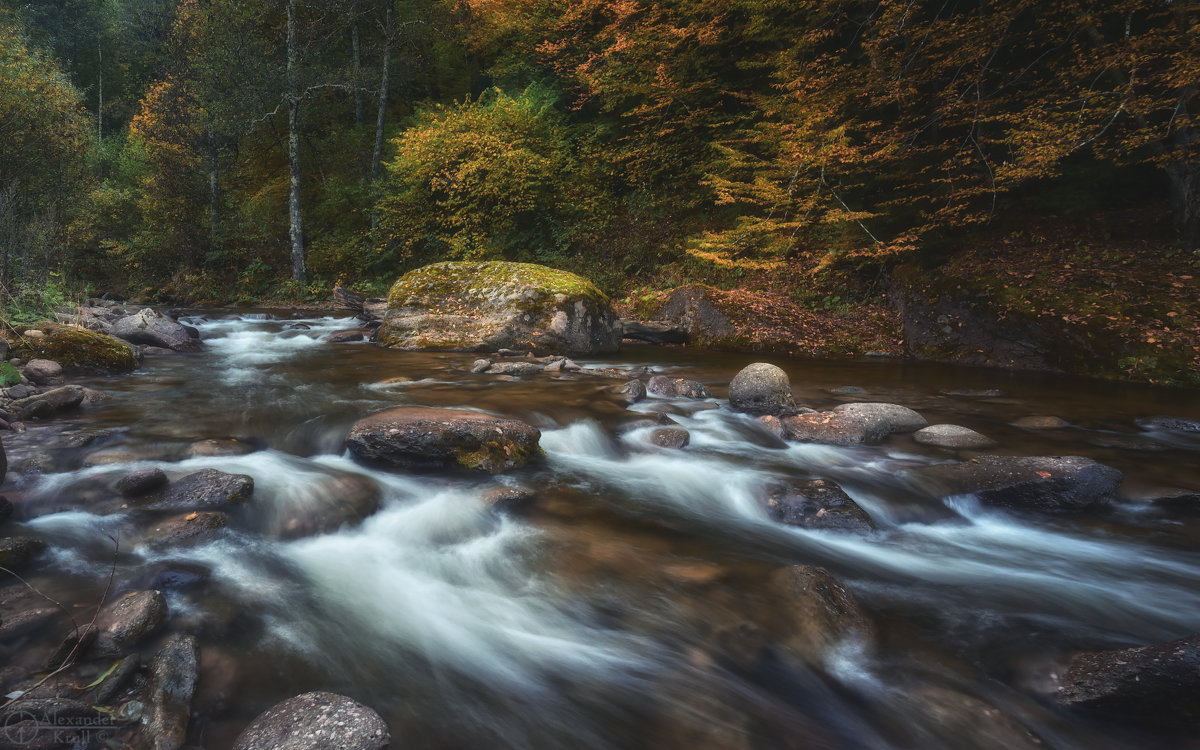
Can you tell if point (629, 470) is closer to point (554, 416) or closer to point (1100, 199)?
point (554, 416)

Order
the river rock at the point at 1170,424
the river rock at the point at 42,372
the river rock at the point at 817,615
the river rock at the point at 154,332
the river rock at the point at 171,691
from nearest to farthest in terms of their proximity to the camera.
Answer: the river rock at the point at 171,691 < the river rock at the point at 817,615 < the river rock at the point at 1170,424 < the river rock at the point at 42,372 < the river rock at the point at 154,332

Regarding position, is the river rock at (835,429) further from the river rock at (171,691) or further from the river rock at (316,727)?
the river rock at (171,691)

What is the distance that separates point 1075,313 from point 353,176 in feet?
72.3

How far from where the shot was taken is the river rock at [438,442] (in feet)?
14.4

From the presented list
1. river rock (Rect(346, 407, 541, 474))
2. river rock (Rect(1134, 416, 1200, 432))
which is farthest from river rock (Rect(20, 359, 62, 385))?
river rock (Rect(1134, 416, 1200, 432))

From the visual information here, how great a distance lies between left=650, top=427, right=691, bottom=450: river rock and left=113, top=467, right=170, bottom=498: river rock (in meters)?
3.94

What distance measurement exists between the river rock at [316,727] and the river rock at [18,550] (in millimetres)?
1853

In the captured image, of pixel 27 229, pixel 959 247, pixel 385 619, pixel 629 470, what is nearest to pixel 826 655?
pixel 385 619

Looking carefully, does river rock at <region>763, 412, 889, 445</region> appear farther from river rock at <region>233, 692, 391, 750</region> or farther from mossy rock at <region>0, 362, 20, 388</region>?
mossy rock at <region>0, 362, 20, 388</region>

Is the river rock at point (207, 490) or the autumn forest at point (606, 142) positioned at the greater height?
the autumn forest at point (606, 142)

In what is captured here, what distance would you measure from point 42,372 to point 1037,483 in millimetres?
10099

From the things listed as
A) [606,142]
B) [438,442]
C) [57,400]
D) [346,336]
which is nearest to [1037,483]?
[438,442]

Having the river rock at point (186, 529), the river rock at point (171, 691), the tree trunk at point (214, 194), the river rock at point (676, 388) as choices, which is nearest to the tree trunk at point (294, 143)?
the tree trunk at point (214, 194)

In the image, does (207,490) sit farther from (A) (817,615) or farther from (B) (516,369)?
(B) (516,369)
